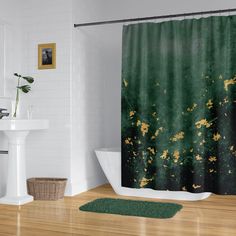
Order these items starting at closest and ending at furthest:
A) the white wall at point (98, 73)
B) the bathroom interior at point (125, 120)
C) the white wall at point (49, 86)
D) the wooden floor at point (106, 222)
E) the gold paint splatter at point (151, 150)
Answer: the wooden floor at point (106, 222) < the bathroom interior at point (125, 120) < the gold paint splatter at point (151, 150) < the white wall at point (49, 86) < the white wall at point (98, 73)

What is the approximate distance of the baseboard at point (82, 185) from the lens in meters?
4.08

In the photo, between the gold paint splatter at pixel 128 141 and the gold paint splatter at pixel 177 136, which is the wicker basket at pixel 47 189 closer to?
the gold paint splatter at pixel 128 141

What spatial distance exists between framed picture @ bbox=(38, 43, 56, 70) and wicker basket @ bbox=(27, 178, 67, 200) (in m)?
1.29

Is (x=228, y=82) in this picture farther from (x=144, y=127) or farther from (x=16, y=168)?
(x=16, y=168)

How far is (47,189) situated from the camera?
Result: 3871mm

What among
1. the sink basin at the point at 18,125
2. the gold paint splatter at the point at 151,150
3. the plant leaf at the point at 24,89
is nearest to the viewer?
the sink basin at the point at 18,125

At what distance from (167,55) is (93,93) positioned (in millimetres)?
1240

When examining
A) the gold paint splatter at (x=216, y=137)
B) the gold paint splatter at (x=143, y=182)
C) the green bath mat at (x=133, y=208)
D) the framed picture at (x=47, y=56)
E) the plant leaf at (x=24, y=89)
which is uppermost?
the framed picture at (x=47, y=56)

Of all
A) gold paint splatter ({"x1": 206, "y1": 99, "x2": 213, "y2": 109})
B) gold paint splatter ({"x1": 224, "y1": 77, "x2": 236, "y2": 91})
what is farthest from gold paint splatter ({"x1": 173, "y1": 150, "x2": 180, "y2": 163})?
gold paint splatter ({"x1": 224, "y1": 77, "x2": 236, "y2": 91})

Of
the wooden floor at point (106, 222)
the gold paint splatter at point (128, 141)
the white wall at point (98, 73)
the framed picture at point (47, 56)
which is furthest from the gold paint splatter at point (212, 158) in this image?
the framed picture at point (47, 56)

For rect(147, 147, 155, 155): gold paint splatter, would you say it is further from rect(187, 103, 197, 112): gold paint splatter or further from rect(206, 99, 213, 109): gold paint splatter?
rect(206, 99, 213, 109): gold paint splatter

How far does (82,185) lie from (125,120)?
3.27 feet

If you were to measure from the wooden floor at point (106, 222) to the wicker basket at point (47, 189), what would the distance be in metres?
0.15

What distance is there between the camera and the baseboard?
4078 mm
